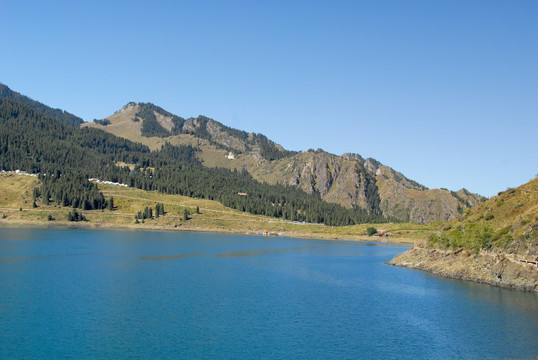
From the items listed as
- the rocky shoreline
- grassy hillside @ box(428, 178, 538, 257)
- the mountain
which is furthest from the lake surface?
grassy hillside @ box(428, 178, 538, 257)

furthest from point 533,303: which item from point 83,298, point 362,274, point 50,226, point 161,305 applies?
point 50,226

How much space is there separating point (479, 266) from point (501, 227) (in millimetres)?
9088

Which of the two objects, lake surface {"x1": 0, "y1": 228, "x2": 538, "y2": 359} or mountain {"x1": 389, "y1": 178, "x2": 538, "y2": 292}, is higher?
mountain {"x1": 389, "y1": 178, "x2": 538, "y2": 292}

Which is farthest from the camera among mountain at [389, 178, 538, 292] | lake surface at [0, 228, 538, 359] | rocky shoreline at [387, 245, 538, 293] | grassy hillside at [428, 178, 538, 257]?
grassy hillside at [428, 178, 538, 257]

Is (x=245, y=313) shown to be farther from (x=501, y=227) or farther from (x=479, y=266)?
(x=501, y=227)

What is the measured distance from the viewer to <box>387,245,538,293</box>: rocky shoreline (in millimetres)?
68812

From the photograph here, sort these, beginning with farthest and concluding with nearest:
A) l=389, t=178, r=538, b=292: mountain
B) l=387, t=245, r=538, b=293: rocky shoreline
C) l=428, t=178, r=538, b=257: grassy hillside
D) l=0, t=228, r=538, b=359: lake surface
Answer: l=428, t=178, r=538, b=257: grassy hillside
l=389, t=178, r=538, b=292: mountain
l=387, t=245, r=538, b=293: rocky shoreline
l=0, t=228, r=538, b=359: lake surface

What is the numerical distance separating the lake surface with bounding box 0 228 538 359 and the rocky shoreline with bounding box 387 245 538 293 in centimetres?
283

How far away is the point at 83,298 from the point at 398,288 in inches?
1870

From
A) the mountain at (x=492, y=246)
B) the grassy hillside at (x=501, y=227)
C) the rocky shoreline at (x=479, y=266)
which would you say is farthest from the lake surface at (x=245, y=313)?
the grassy hillside at (x=501, y=227)

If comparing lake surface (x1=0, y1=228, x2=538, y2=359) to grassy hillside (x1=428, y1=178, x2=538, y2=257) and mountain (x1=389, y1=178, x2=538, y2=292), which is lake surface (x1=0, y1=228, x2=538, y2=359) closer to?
mountain (x1=389, y1=178, x2=538, y2=292)

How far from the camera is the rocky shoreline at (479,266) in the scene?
68.8 meters

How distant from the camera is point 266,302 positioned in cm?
5969

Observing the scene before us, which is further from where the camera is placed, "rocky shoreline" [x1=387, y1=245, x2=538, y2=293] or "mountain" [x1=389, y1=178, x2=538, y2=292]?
"mountain" [x1=389, y1=178, x2=538, y2=292]
